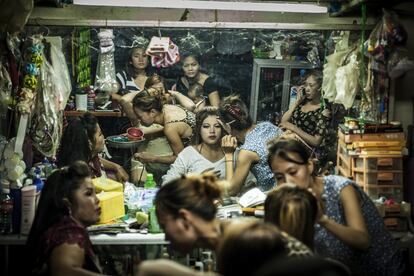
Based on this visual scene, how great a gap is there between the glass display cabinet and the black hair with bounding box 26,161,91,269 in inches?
87.3

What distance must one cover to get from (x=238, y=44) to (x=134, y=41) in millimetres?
966

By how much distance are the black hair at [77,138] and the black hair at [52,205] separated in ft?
5.26

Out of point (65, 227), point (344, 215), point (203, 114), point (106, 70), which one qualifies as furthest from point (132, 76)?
point (344, 215)

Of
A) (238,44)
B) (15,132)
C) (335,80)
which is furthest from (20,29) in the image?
(335,80)

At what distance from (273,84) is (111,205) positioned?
189cm

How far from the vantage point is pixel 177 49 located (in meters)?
5.89

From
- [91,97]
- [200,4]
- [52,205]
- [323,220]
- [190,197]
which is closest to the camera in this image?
[190,197]

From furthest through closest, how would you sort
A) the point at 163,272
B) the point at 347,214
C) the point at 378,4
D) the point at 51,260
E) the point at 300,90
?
the point at 300,90
the point at 378,4
the point at 347,214
the point at 51,260
the point at 163,272

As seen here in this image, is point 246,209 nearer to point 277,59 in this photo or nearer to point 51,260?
point 277,59

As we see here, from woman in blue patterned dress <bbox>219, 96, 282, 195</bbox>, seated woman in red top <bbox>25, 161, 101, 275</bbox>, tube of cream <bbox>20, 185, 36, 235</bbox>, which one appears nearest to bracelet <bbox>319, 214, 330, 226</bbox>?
seated woman in red top <bbox>25, 161, 101, 275</bbox>

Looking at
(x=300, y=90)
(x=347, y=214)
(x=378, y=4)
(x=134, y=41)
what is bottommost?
(x=347, y=214)

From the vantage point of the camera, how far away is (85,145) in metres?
5.98

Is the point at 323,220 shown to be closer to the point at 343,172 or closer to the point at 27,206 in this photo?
the point at 343,172

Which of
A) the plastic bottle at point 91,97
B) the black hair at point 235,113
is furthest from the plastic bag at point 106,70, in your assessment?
the black hair at point 235,113
